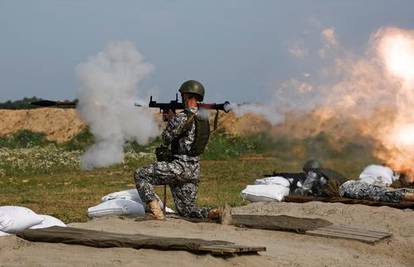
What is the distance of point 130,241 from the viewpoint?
7340 millimetres

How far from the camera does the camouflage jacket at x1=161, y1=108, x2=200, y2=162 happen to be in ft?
32.4

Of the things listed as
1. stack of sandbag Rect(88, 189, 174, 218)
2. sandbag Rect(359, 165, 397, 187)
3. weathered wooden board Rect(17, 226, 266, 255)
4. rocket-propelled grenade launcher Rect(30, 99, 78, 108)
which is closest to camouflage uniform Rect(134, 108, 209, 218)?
stack of sandbag Rect(88, 189, 174, 218)

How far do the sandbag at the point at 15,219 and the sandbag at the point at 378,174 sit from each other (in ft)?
29.3

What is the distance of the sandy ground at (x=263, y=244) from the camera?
689 cm

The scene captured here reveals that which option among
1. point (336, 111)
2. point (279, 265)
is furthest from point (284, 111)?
point (279, 265)

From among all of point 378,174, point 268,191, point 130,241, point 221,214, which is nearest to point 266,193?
point 268,191

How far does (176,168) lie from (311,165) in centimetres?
539

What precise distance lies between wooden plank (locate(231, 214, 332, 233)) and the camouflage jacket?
1151 millimetres

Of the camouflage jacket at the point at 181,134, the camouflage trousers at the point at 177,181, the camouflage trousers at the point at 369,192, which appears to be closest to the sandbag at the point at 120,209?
the camouflage trousers at the point at 177,181

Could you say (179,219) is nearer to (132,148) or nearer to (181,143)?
(181,143)

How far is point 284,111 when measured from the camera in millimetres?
14844

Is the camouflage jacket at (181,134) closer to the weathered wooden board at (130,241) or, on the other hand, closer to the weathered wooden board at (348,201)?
the weathered wooden board at (130,241)

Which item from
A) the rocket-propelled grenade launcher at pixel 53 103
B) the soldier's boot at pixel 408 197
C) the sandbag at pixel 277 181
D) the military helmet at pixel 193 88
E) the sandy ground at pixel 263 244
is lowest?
the sandy ground at pixel 263 244

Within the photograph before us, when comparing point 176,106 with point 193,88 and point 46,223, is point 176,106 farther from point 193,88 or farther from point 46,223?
point 46,223
